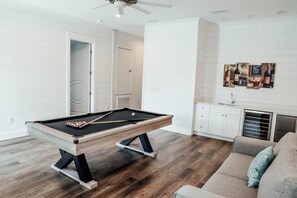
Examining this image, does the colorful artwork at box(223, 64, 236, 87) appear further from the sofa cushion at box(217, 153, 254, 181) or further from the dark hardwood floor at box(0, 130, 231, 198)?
the sofa cushion at box(217, 153, 254, 181)

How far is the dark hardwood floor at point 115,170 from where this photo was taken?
264 centimetres

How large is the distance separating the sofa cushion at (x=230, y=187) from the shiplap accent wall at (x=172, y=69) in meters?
3.14

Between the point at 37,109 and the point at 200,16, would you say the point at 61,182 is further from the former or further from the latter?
the point at 200,16

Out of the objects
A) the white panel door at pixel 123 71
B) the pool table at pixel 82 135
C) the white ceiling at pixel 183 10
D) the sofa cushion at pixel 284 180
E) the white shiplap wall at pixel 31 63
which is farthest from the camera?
the white panel door at pixel 123 71

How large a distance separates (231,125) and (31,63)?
15.9 feet

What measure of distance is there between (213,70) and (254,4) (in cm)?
197

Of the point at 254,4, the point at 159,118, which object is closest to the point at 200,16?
the point at 254,4

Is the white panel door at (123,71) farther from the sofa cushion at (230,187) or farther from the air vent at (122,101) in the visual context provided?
the sofa cushion at (230,187)

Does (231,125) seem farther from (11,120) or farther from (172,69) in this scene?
(11,120)

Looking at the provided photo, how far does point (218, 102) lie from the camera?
5.44 metres

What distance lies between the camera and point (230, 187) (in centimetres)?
198

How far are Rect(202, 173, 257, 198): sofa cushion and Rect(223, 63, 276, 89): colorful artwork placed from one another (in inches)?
136

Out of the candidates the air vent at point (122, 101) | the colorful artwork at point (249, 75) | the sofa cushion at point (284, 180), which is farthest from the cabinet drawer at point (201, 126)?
the sofa cushion at point (284, 180)

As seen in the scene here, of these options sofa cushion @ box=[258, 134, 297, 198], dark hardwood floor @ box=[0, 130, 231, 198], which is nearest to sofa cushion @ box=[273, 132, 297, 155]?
sofa cushion @ box=[258, 134, 297, 198]
